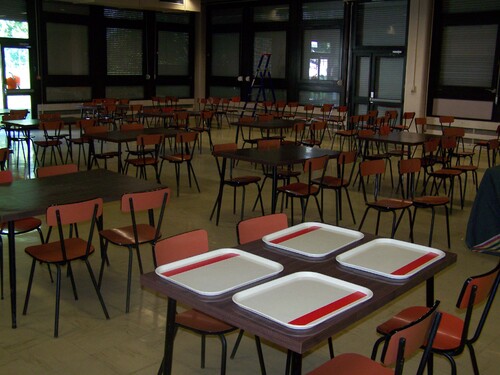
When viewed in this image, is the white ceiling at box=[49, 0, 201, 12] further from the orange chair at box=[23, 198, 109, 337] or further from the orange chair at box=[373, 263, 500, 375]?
the orange chair at box=[373, 263, 500, 375]

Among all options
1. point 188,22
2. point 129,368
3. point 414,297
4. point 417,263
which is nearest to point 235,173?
point 414,297

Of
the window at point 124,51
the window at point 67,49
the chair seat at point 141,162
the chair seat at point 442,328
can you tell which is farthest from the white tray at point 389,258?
the window at point 124,51

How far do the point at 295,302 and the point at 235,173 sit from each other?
6324 millimetres

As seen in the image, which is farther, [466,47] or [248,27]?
[248,27]

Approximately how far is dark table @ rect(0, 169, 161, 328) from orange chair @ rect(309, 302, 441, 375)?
2032mm

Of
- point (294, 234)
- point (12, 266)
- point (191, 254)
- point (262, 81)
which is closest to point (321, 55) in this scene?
point (262, 81)

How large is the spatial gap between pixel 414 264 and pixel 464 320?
386 mm

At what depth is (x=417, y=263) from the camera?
2.45 metres

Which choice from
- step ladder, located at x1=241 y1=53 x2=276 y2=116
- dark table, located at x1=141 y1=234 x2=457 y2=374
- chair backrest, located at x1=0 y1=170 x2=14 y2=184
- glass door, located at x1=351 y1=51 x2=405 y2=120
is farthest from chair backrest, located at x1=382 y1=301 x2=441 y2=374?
step ladder, located at x1=241 y1=53 x2=276 y2=116

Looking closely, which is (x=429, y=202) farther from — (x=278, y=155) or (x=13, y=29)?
(x=13, y=29)

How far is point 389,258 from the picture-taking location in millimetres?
2514

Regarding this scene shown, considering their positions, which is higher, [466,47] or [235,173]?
[466,47]

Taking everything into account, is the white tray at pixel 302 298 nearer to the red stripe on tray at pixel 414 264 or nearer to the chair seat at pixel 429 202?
the red stripe on tray at pixel 414 264

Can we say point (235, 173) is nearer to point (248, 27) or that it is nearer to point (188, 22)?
point (248, 27)
